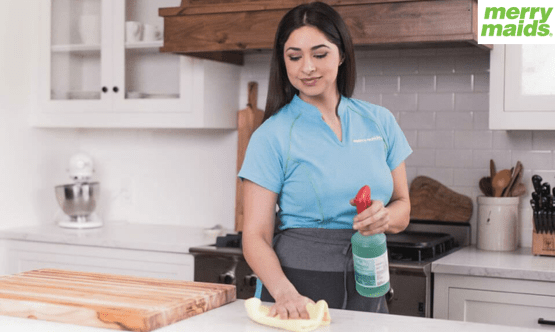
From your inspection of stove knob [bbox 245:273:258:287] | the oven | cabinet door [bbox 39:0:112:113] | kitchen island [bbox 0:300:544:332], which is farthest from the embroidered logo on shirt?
cabinet door [bbox 39:0:112:113]

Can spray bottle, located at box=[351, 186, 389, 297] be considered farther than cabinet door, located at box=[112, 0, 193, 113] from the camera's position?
No

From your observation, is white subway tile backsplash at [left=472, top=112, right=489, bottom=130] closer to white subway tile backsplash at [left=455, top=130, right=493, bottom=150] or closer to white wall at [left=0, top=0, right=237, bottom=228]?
white subway tile backsplash at [left=455, top=130, right=493, bottom=150]

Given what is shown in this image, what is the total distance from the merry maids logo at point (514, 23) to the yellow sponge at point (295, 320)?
1.76 metres

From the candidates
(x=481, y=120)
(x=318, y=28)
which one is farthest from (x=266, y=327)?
(x=481, y=120)

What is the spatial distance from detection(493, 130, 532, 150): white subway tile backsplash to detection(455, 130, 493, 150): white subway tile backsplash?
0.03m

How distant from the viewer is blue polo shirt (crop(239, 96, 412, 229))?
1.92 meters

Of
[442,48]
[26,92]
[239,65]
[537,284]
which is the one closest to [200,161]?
[239,65]

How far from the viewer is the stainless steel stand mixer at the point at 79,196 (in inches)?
149

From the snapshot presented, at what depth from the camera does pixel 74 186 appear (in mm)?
3791

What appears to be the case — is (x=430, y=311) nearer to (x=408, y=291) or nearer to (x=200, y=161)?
(x=408, y=291)

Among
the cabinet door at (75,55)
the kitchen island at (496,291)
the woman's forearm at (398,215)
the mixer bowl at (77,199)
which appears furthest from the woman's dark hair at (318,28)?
the mixer bowl at (77,199)

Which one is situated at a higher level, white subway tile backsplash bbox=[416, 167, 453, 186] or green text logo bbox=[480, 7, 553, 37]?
green text logo bbox=[480, 7, 553, 37]

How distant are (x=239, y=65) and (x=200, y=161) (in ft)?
1.86

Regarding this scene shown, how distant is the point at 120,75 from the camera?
12.1 ft
